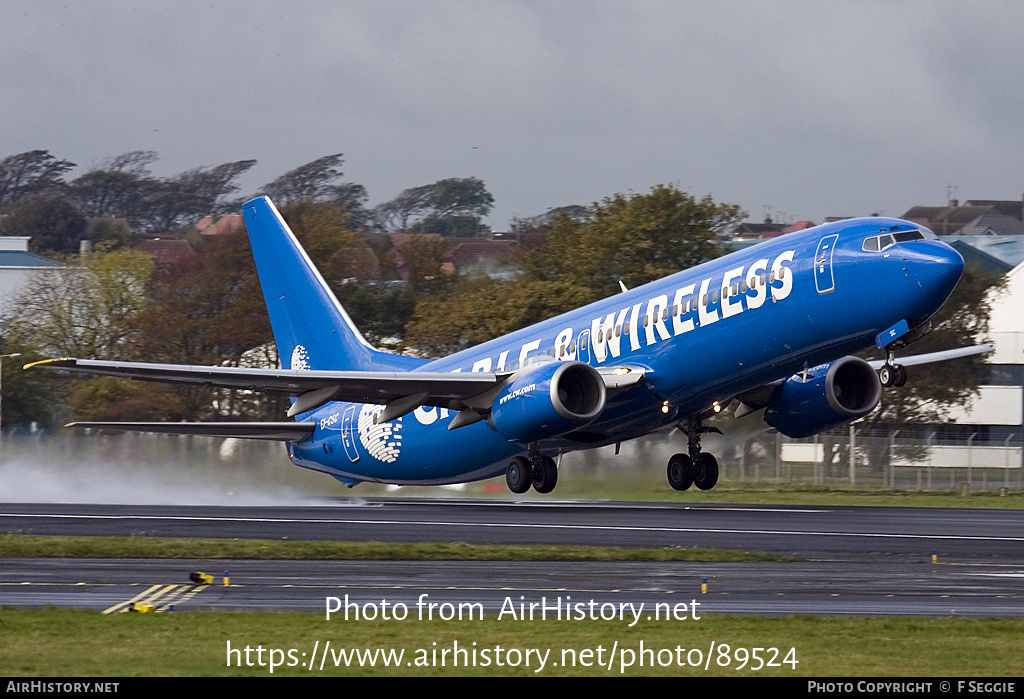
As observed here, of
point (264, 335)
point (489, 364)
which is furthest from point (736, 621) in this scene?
point (264, 335)

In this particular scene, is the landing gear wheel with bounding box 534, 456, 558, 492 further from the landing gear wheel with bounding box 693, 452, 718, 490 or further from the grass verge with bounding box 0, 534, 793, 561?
the landing gear wheel with bounding box 693, 452, 718, 490

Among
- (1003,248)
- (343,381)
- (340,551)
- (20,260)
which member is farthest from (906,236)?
(20,260)

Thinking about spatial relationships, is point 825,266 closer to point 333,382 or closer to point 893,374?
point 893,374

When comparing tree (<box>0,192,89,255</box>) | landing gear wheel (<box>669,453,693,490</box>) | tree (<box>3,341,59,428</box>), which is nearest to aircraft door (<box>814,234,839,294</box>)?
landing gear wheel (<box>669,453,693,490</box>)

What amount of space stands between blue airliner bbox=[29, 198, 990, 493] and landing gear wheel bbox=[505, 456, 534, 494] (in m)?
0.05

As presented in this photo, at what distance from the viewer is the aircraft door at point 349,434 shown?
126 ft

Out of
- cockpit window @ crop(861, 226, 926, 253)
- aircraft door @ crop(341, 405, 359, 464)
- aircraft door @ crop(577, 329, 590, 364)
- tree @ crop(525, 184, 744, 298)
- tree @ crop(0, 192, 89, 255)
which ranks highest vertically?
tree @ crop(0, 192, 89, 255)

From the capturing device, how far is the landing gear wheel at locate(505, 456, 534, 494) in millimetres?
32938

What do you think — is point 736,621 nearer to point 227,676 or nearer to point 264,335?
point 227,676

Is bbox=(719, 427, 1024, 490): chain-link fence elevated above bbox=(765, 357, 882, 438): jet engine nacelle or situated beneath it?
situated beneath

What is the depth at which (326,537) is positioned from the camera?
34.8 metres

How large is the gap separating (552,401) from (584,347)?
293cm

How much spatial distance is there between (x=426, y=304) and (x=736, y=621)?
5272cm

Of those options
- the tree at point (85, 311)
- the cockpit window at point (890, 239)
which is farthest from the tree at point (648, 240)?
the cockpit window at point (890, 239)
